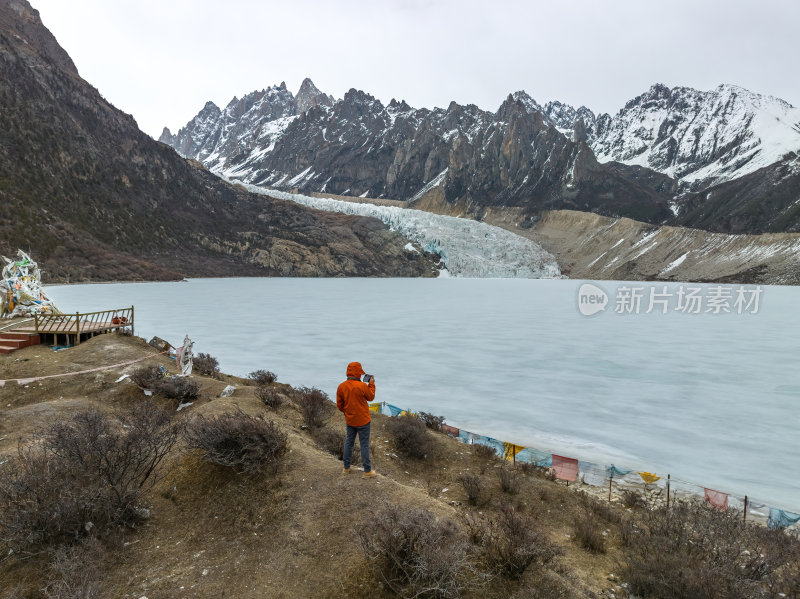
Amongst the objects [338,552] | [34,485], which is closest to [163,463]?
[34,485]

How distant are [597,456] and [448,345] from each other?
1349 centimetres

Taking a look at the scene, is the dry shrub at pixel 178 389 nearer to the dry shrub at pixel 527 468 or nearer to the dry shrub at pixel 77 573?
the dry shrub at pixel 77 573

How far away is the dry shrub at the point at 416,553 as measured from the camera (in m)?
4.42

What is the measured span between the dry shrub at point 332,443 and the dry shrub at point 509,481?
8.23 feet

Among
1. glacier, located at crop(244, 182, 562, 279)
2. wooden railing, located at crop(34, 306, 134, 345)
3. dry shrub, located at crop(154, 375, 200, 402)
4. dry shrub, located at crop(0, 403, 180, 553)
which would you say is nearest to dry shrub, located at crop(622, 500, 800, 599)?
dry shrub, located at crop(0, 403, 180, 553)

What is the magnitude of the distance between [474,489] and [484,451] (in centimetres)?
226

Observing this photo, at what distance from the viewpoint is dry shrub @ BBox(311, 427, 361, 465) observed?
8.43 meters

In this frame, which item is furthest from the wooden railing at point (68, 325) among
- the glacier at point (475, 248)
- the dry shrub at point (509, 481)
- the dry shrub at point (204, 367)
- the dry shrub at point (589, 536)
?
the glacier at point (475, 248)

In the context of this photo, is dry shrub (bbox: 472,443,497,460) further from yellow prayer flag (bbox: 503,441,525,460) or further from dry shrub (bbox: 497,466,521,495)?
dry shrub (bbox: 497,466,521,495)

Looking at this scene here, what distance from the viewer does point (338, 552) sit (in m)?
A: 5.21

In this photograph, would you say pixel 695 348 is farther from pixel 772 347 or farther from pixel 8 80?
pixel 8 80

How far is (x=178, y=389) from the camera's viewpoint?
10.9 meters

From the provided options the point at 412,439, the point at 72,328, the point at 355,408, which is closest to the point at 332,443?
the point at 412,439

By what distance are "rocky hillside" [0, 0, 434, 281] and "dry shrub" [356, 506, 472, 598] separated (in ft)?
252
